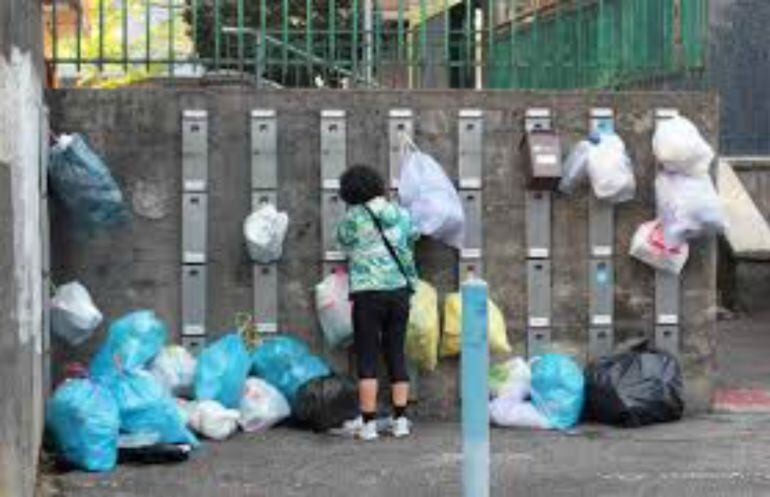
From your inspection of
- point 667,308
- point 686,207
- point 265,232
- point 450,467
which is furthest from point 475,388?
point 667,308

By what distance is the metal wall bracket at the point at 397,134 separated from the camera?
8867 mm

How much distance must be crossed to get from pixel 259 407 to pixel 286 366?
0.31 m

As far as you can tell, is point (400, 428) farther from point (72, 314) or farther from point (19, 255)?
point (19, 255)

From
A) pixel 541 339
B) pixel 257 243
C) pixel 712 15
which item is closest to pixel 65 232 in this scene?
pixel 257 243

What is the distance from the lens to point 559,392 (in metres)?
8.65

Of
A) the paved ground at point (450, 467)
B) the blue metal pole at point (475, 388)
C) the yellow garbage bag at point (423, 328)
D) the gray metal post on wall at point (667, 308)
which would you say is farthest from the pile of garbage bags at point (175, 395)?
the blue metal pole at point (475, 388)

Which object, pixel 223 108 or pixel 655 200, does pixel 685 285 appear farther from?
pixel 223 108

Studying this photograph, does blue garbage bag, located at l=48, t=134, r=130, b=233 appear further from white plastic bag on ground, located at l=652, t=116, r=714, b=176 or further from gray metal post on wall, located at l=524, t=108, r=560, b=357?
white plastic bag on ground, located at l=652, t=116, r=714, b=176

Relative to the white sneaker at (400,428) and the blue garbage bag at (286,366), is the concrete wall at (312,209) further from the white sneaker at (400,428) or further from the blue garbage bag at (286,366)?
the white sneaker at (400,428)

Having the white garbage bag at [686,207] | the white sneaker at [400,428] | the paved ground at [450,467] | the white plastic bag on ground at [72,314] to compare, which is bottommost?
the paved ground at [450,467]

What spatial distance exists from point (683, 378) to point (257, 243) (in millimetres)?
2852

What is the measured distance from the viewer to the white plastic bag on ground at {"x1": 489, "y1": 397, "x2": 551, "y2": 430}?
28.4ft

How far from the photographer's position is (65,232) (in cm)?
Result: 860

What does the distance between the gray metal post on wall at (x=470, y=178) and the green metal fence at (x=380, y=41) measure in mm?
445
